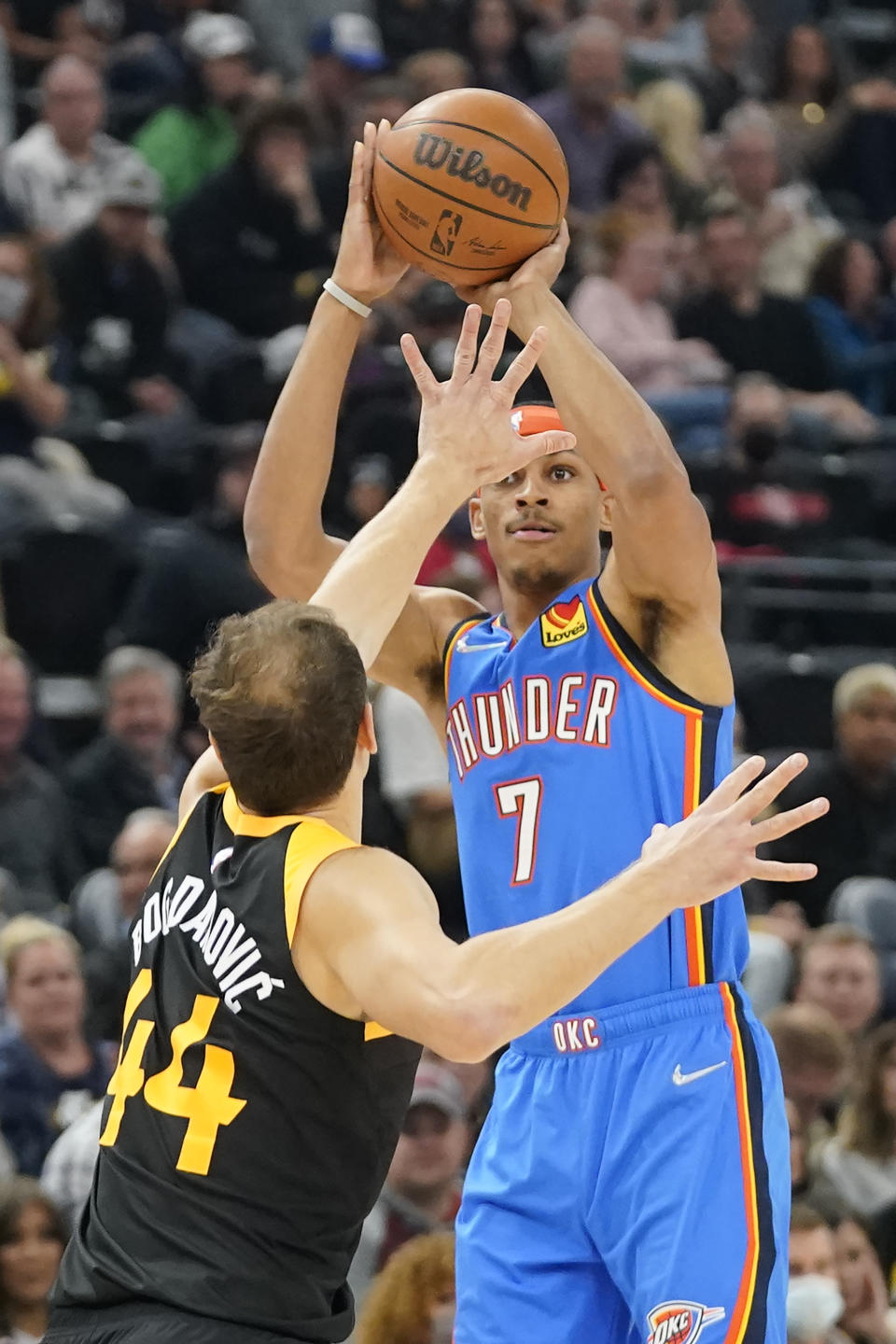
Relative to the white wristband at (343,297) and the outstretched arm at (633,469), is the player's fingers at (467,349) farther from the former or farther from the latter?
the white wristband at (343,297)

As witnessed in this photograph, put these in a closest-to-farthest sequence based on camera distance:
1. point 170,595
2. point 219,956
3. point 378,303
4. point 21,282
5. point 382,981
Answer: point 382,981 < point 219,956 < point 170,595 < point 21,282 < point 378,303

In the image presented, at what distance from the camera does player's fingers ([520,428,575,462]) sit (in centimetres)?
423

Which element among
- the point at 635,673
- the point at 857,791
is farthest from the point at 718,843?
the point at 857,791

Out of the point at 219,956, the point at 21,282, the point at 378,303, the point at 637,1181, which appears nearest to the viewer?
the point at 219,956

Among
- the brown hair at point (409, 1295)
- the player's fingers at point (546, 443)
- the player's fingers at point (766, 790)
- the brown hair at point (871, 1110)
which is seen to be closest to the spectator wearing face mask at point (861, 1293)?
the brown hair at point (871, 1110)

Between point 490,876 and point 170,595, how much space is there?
493 centimetres

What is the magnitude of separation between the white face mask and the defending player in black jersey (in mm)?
3039

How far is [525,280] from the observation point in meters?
4.44

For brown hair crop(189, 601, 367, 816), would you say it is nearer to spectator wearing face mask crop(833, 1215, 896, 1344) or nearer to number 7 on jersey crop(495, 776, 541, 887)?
number 7 on jersey crop(495, 776, 541, 887)

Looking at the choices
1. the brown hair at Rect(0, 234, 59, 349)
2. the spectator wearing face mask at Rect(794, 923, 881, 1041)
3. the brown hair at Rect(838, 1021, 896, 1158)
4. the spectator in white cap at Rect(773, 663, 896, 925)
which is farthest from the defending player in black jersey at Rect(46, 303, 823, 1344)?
the brown hair at Rect(0, 234, 59, 349)

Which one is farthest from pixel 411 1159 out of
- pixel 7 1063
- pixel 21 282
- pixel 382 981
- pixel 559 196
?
Answer: pixel 21 282

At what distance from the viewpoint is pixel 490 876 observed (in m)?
4.50

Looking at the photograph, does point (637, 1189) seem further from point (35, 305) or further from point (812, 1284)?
point (35, 305)

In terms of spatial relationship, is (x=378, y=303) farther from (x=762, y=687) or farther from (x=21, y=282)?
(x=762, y=687)
